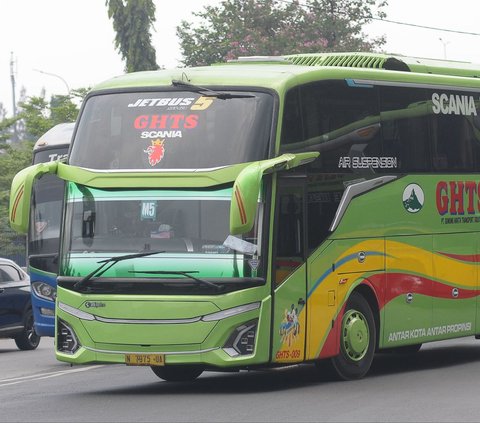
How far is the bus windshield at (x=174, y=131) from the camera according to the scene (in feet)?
48.2

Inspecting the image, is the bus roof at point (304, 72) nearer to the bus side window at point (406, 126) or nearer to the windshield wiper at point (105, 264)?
the bus side window at point (406, 126)

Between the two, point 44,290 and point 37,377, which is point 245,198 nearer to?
point 37,377

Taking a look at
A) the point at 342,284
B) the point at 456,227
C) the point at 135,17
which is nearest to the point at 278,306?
the point at 342,284

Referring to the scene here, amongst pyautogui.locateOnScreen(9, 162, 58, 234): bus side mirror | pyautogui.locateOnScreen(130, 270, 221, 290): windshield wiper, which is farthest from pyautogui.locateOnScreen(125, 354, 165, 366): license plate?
pyautogui.locateOnScreen(9, 162, 58, 234): bus side mirror

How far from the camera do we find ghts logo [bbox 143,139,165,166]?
48.7 feet

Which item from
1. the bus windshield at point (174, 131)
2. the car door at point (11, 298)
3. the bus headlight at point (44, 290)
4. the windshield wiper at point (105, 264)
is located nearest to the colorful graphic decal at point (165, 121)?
the bus windshield at point (174, 131)

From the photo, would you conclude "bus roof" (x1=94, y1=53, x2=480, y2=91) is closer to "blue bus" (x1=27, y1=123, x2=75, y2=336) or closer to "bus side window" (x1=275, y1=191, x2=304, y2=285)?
"bus side window" (x1=275, y1=191, x2=304, y2=285)

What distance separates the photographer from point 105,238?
14.9 meters

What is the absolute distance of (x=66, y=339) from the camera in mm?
15164

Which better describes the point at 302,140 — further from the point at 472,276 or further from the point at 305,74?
the point at 472,276

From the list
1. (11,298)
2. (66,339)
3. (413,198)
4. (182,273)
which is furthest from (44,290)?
(182,273)

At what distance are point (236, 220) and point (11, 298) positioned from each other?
1259cm

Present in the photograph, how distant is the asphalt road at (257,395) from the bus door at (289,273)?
498 mm

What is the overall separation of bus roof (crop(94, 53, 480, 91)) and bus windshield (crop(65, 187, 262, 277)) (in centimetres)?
135
